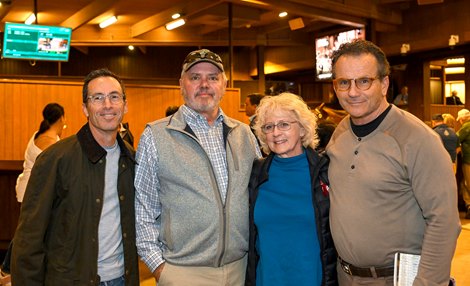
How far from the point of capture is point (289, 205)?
2.26m

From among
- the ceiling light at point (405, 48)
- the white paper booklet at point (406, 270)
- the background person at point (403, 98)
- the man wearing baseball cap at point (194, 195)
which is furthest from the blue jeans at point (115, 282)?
the background person at point (403, 98)

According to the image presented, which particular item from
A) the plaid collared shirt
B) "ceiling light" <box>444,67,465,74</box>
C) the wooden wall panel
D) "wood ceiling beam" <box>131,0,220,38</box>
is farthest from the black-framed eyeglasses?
"ceiling light" <box>444,67,465,74</box>

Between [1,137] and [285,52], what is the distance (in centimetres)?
966

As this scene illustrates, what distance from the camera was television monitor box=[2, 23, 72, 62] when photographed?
29.0 ft

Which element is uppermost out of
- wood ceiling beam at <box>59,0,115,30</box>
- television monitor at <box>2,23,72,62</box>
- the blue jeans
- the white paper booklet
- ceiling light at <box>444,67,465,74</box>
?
wood ceiling beam at <box>59,0,115,30</box>

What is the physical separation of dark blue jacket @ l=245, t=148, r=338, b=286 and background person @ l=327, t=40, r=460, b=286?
0.07 m

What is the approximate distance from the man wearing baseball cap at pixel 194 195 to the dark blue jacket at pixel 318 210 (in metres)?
0.04

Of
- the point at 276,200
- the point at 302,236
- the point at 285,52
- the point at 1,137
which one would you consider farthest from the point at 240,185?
the point at 285,52

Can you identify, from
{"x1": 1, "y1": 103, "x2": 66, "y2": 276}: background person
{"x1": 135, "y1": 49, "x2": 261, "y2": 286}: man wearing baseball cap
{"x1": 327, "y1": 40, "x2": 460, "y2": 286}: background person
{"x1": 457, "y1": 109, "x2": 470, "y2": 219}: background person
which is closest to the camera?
{"x1": 327, "y1": 40, "x2": 460, "y2": 286}: background person

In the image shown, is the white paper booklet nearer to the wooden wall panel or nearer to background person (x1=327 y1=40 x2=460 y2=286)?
background person (x1=327 y1=40 x2=460 y2=286)

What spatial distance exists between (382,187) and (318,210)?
1.11ft

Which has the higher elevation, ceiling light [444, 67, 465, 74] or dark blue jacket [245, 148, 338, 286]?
ceiling light [444, 67, 465, 74]

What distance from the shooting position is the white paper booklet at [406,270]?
1.94 metres

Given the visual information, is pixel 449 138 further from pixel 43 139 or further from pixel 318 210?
pixel 318 210
